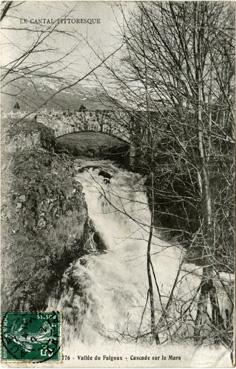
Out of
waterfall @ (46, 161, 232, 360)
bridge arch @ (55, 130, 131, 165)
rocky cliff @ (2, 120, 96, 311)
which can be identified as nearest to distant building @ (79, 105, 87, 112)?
bridge arch @ (55, 130, 131, 165)

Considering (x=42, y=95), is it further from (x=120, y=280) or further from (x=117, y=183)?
(x=120, y=280)

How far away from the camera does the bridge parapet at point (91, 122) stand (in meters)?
2.87

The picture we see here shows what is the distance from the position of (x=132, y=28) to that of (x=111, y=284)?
166cm

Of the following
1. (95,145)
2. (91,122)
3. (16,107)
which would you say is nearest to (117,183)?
(95,145)

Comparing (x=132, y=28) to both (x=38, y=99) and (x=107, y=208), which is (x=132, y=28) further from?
Result: (x=107, y=208)

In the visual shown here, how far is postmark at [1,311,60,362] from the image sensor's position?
274cm

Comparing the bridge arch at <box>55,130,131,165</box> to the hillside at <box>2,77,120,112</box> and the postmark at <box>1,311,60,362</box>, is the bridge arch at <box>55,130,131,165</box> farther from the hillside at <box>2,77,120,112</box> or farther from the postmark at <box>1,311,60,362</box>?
the postmark at <box>1,311,60,362</box>

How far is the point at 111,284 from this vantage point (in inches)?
109

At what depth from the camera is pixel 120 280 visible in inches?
109

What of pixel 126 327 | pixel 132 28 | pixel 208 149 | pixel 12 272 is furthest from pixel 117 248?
pixel 132 28

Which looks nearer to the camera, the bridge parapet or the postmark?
the postmark

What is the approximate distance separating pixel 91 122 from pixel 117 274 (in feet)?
3.28

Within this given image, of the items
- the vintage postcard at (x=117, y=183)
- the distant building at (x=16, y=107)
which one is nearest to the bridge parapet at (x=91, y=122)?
the vintage postcard at (x=117, y=183)

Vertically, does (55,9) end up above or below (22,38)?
above
